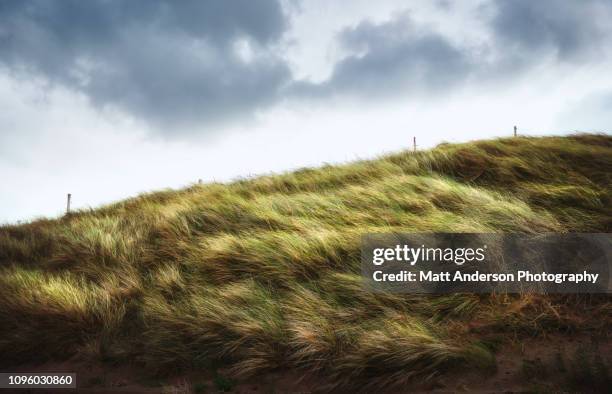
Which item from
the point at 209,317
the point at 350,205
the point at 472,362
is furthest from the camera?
the point at 350,205

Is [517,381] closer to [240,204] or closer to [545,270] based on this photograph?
[545,270]

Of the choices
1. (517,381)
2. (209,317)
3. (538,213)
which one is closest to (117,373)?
(209,317)

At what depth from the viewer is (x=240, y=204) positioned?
8.11 meters

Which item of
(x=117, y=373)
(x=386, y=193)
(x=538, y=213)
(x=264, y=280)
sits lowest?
(x=117, y=373)

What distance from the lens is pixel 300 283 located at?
516 cm

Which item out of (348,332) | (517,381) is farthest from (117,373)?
(517,381)

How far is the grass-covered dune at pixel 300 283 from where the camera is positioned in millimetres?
3939

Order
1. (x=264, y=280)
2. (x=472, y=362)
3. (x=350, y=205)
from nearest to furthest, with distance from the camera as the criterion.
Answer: (x=472, y=362), (x=264, y=280), (x=350, y=205)

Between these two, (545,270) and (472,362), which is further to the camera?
(545,270)

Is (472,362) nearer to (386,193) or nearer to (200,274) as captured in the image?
(200,274)

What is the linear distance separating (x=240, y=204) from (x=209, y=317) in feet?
12.4

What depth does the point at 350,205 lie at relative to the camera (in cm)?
729

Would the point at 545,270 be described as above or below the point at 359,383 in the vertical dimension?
above

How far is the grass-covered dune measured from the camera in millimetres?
3939
